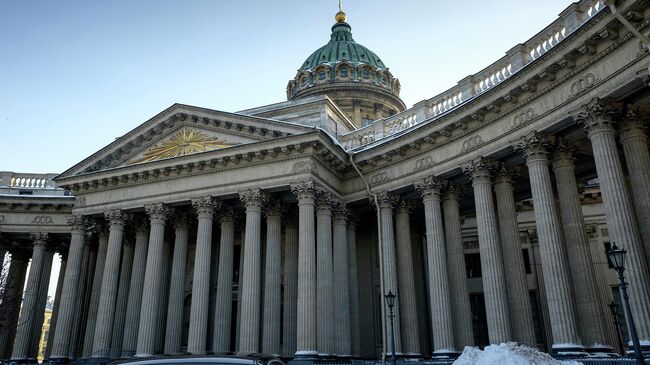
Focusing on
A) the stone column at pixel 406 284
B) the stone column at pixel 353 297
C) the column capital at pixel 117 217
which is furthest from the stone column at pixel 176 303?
the stone column at pixel 406 284

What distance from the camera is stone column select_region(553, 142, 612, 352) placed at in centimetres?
1767

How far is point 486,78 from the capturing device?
21812 millimetres

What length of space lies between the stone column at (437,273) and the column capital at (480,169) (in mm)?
2002

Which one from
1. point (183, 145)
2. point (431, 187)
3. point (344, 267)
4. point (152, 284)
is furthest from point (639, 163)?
point (152, 284)

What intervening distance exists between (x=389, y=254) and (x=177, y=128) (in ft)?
41.5

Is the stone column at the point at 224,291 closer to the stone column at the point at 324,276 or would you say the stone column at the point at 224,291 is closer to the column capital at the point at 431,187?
the stone column at the point at 324,276

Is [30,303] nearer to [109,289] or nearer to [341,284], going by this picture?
[109,289]

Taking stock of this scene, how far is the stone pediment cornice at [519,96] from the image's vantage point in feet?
53.8

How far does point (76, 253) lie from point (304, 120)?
45.4ft

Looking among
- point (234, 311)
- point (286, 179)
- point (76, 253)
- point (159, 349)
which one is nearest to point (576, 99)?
point (286, 179)

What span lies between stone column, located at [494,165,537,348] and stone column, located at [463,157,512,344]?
1.73 ft

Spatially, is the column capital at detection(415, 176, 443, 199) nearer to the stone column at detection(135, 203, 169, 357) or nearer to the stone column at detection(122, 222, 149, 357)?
the stone column at detection(135, 203, 169, 357)

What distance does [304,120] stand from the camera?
28422mm

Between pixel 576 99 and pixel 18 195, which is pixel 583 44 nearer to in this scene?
pixel 576 99
